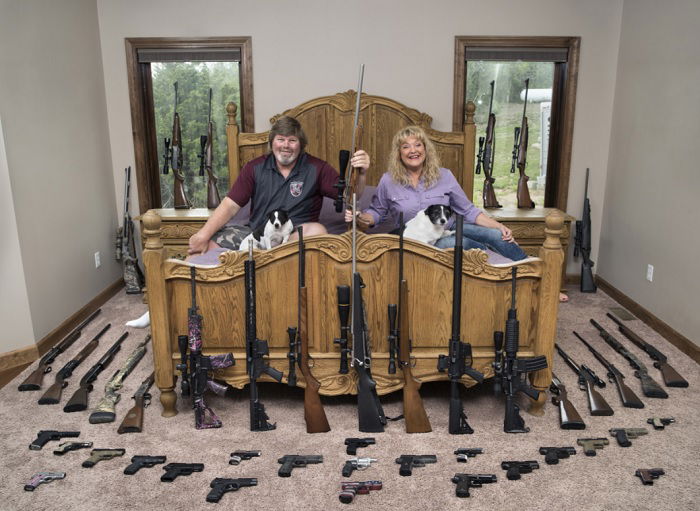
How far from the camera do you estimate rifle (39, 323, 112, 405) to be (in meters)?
3.17

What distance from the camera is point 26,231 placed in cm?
375

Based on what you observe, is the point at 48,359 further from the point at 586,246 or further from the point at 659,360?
the point at 586,246

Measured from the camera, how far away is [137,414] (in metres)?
2.94

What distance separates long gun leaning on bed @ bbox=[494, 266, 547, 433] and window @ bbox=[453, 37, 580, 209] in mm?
2488

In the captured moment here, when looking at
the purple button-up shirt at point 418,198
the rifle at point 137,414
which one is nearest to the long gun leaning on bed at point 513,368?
the purple button-up shirt at point 418,198

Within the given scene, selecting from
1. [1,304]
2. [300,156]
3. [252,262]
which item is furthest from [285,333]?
[1,304]

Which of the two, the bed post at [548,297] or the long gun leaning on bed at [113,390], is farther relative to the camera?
the long gun leaning on bed at [113,390]

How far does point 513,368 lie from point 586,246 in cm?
253

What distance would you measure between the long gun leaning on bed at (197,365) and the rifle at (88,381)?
0.63m

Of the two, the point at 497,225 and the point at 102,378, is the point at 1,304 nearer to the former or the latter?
the point at 102,378

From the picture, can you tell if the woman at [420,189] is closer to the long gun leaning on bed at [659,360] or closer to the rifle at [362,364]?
the rifle at [362,364]

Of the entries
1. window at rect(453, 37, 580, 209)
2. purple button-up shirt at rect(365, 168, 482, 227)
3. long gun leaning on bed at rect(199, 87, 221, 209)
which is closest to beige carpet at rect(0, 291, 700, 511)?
purple button-up shirt at rect(365, 168, 482, 227)

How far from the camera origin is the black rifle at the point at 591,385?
301 centimetres

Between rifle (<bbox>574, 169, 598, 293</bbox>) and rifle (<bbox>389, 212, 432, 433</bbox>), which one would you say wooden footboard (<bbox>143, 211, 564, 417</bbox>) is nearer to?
rifle (<bbox>389, 212, 432, 433</bbox>)
